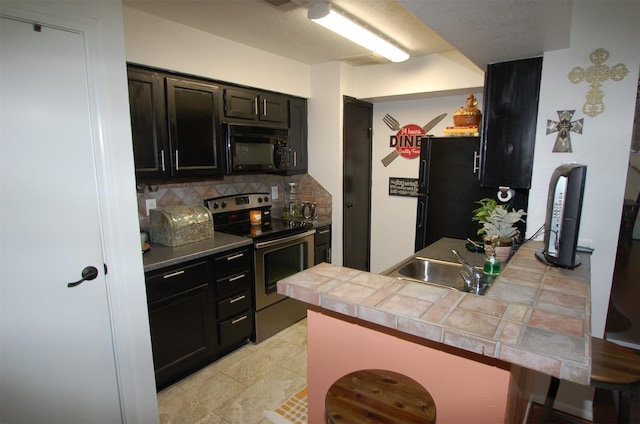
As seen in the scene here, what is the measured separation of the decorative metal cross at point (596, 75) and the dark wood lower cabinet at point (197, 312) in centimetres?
244

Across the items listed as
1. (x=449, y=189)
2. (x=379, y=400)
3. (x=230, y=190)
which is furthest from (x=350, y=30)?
(x=379, y=400)

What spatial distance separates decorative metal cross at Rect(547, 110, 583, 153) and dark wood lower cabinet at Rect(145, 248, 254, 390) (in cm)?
225

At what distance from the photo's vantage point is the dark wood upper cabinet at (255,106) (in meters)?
2.90

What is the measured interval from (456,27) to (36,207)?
2.05 meters

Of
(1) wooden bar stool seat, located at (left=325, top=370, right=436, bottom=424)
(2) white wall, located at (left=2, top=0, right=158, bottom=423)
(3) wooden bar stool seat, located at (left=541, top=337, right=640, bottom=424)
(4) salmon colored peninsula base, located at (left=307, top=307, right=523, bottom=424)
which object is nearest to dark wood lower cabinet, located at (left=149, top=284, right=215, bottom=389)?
(2) white wall, located at (left=2, top=0, right=158, bottom=423)

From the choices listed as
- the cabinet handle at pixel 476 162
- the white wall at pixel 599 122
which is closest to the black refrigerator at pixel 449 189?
the cabinet handle at pixel 476 162

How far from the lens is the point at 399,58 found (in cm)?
295

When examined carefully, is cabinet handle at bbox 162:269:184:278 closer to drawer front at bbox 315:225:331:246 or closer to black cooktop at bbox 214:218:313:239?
black cooktop at bbox 214:218:313:239

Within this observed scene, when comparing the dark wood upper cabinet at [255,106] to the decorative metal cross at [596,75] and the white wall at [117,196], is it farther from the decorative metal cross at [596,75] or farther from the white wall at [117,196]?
the decorative metal cross at [596,75]

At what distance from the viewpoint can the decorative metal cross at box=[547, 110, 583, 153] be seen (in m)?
1.94

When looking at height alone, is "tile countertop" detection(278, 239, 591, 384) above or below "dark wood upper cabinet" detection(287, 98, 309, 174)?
below

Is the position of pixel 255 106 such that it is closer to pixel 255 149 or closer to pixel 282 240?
pixel 255 149

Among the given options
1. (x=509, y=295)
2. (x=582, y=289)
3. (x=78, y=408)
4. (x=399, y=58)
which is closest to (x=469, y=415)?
(x=509, y=295)

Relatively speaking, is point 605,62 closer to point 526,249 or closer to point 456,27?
point 456,27
